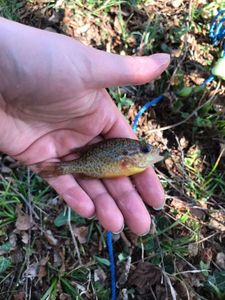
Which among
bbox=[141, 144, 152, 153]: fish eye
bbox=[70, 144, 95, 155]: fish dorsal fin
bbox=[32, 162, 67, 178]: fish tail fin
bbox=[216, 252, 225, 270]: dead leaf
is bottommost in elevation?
bbox=[216, 252, 225, 270]: dead leaf

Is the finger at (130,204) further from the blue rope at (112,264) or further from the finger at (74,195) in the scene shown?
the blue rope at (112,264)

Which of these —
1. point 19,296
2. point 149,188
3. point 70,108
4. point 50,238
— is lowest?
point 19,296

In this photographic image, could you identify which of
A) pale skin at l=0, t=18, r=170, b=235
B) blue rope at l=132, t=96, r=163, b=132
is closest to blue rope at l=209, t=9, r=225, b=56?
blue rope at l=132, t=96, r=163, b=132

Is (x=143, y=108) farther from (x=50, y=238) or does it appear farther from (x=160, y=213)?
(x=50, y=238)

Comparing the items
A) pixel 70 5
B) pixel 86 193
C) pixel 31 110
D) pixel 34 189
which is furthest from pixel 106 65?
pixel 70 5

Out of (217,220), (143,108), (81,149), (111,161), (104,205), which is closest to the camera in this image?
(104,205)

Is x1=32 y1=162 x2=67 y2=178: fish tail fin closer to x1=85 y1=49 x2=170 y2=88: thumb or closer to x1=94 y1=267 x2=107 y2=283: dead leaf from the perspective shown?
x1=85 y1=49 x2=170 y2=88: thumb

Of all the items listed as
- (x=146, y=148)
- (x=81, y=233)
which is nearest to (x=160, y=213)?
(x=81, y=233)
